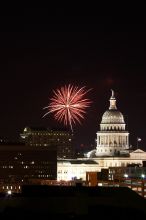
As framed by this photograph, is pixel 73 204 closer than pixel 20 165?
Yes

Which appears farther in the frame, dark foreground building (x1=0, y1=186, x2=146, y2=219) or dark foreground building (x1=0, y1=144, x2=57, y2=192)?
dark foreground building (x1=0, y1=144, x2=57, y2=192)

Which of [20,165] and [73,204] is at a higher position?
[20,165]

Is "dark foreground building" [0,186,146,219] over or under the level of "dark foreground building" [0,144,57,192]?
under

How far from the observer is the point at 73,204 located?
1289 inches

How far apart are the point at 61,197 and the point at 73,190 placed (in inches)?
80.2

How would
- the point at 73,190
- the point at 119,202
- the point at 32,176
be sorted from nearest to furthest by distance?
the point at 119,202 → the point at 73,190 → the point at 32,176

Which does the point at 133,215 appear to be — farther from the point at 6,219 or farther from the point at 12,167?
the point at 12,167

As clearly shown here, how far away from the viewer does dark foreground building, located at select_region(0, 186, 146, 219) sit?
104 feet

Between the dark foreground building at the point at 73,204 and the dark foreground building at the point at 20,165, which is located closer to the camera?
the dark foreground building at the point at 73,204

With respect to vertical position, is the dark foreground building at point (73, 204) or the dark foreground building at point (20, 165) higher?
the dark foreground building at point (20, 165)

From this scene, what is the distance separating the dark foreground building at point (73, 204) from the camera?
31594 mm

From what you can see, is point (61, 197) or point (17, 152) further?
point (17, 152)

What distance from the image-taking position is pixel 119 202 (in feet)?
109

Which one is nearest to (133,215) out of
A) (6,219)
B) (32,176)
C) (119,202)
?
(119,202)
